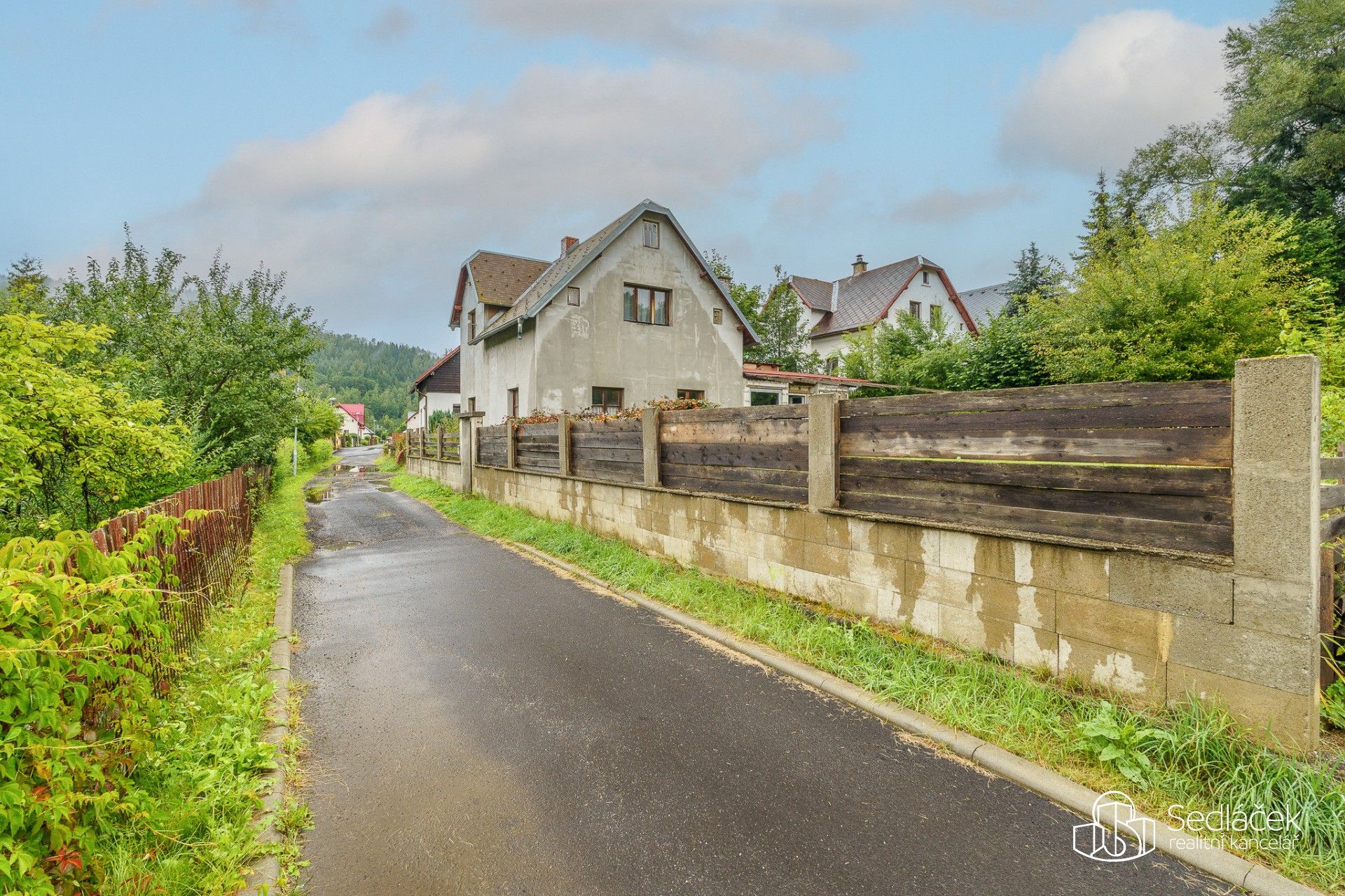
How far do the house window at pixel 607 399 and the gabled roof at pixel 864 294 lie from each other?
20239mm

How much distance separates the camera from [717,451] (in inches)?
279

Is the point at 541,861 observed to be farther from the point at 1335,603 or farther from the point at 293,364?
the point at 293,364

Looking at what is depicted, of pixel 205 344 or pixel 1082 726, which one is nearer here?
pixel 1082 726

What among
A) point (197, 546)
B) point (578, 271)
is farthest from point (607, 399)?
point (197, 546)

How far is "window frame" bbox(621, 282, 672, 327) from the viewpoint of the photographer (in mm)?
18859

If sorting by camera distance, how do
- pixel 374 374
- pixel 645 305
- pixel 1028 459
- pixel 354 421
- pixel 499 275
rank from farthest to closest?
pixel 374 374 < pixel 354 421 < pixel 499 275 < pixel 645 305 < pixel 1028 459

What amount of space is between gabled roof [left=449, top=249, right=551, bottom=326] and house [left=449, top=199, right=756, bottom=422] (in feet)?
0.30

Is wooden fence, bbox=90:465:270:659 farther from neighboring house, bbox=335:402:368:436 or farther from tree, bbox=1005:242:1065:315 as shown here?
neighboring house, bbox=335:402:368:436

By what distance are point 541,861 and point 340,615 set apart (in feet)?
16.1

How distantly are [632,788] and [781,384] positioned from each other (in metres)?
20.8

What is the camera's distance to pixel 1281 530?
3.02 metres

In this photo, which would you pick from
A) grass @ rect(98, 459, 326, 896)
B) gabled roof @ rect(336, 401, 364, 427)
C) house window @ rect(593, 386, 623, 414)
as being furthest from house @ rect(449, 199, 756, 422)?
gabled roof @ rect(336, 401, 364, 427)

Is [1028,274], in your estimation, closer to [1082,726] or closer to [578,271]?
[578,271]

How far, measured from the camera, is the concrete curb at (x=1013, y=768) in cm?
249
